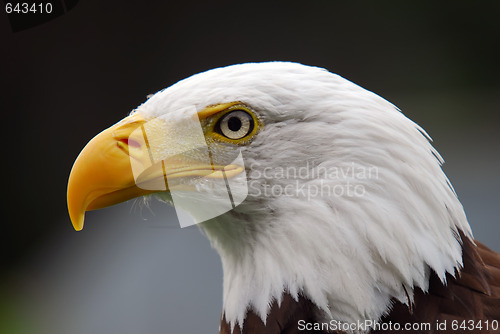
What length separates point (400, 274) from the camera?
117 cm

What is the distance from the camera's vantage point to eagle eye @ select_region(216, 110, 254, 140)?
1215mm

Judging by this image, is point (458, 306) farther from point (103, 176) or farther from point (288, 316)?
point (103, 176)

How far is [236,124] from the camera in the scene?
1224 millimetres

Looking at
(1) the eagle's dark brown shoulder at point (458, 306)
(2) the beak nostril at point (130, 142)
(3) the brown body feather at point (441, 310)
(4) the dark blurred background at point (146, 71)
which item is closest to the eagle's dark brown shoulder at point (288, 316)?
(3) the brown body feather at point (441, 310)

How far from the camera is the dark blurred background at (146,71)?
14.3ft

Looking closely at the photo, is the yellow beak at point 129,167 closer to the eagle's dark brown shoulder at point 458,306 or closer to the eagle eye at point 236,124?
the eagle eye at point 236,124

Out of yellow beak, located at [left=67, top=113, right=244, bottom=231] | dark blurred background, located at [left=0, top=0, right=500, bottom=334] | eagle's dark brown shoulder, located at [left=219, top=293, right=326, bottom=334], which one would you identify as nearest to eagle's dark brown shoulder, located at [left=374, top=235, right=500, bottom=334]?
eagle's dark brown shoulder, located at [left=219, top=293, right=326, bottom=334]

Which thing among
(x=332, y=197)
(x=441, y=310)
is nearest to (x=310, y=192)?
(x=332, y=197)

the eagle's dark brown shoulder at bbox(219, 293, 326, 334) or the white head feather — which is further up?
the white head feather

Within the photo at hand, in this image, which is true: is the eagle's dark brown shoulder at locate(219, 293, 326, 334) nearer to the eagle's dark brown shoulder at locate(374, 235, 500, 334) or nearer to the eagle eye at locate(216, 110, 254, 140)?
the eagle's dark brown shoulder at locate(374, 235, 500, 334)

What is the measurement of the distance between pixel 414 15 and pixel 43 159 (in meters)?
3.15

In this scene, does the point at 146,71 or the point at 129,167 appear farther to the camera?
the point at 146,71

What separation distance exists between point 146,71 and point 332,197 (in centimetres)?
368

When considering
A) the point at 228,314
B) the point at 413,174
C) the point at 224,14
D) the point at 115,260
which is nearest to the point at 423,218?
the point at 413,174
